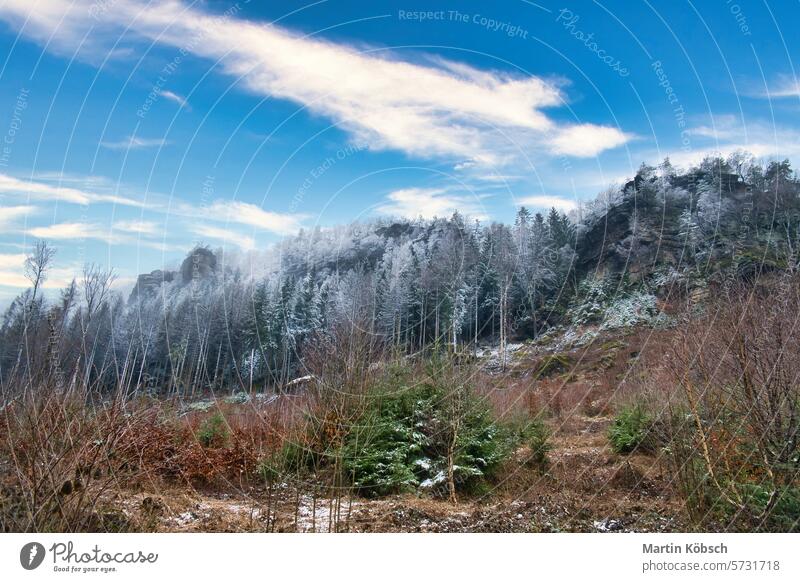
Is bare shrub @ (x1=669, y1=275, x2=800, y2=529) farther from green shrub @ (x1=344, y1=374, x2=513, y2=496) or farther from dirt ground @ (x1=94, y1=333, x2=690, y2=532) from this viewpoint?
green shrub @ (x1=344, y1=374, x2=513, y2=496)

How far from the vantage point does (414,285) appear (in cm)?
798

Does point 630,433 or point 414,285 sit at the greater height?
point 414,285

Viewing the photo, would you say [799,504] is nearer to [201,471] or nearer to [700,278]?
[700,278]

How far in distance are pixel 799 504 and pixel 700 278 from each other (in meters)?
5.04

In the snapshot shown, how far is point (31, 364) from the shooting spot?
431cm

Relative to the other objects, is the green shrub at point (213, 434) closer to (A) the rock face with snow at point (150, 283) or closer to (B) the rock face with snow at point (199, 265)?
(A) the rock face with snow at point (150, 283)

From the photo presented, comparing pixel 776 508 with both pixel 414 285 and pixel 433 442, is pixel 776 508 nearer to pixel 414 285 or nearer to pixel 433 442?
pixel 433 442

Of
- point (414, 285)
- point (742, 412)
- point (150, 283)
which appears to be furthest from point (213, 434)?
point (742, 412)
